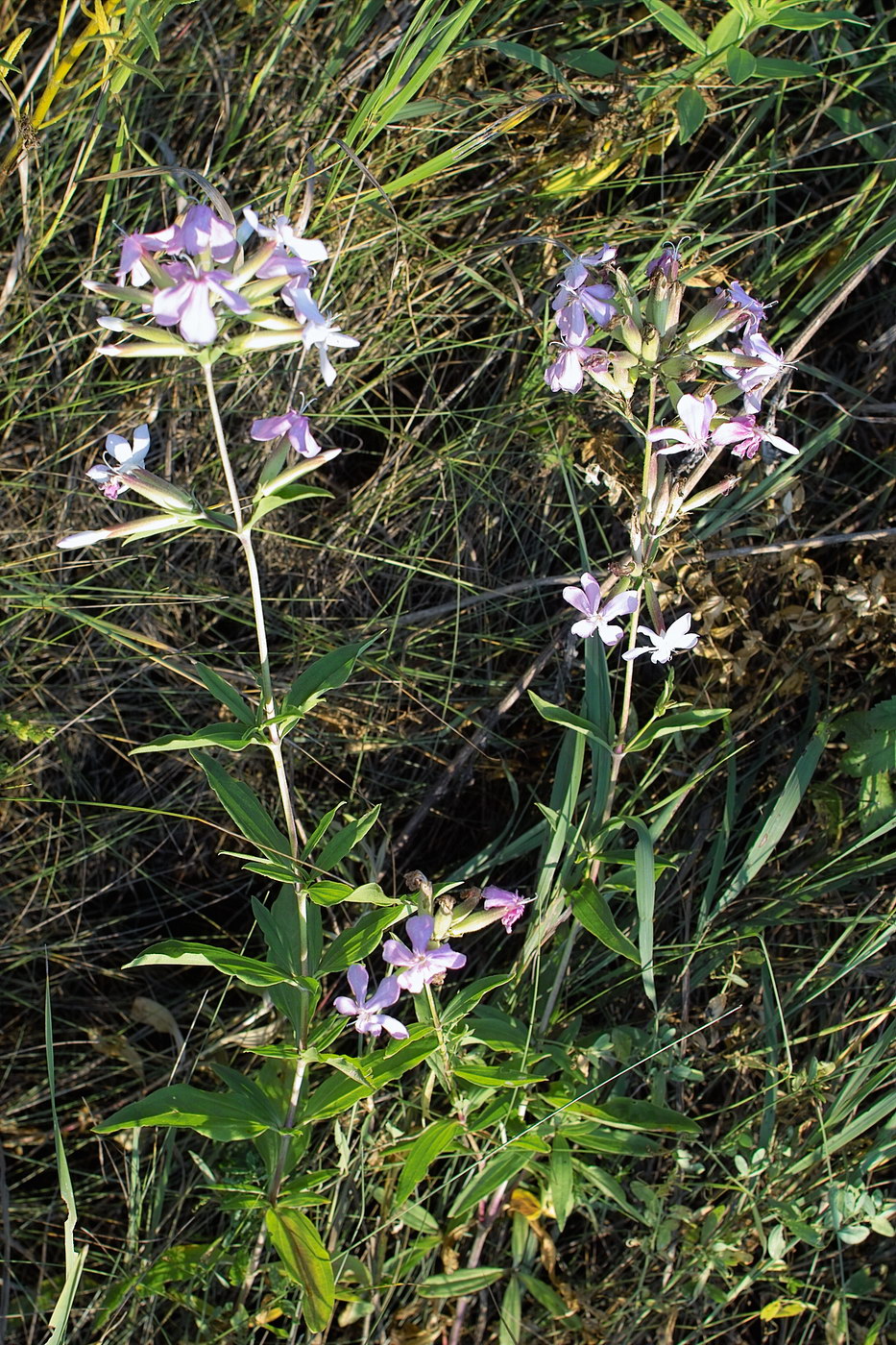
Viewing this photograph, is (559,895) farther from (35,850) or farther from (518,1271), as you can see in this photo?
(35,850)

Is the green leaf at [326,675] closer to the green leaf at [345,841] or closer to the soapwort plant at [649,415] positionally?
the green leaf at [345,841]

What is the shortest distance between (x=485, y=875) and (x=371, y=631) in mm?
748

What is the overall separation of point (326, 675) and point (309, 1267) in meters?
1.15

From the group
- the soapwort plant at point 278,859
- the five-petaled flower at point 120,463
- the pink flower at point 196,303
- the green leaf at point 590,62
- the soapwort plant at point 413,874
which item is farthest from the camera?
the green leaf at point 590,62

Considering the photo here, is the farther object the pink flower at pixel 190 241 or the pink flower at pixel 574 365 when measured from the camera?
the pink flower at pixel 574 365

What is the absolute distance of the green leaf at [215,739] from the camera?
1.71 meters

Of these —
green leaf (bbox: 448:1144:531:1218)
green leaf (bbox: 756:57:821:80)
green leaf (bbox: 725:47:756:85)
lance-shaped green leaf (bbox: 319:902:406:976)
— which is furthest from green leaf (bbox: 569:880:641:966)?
green leaf (bbox: 756:57:821:80)

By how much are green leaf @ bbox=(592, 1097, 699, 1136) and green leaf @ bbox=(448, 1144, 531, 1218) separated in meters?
0.19

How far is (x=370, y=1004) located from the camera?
1.84 m

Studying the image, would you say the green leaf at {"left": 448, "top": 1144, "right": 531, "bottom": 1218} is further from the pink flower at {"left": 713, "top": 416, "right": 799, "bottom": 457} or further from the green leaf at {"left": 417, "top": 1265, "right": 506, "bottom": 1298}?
the pink flower at {"left": 713, "top": 416, "right": 799, "bottom": 457}

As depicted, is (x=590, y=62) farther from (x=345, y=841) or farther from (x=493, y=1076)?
(x=493, y=1076)

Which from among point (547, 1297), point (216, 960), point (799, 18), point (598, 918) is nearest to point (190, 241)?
point (216, 960)

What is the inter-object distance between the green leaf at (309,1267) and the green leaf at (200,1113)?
0.19 m

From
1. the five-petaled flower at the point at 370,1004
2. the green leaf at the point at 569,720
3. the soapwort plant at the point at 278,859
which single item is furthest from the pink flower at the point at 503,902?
the green leaf at the point at 569,720
